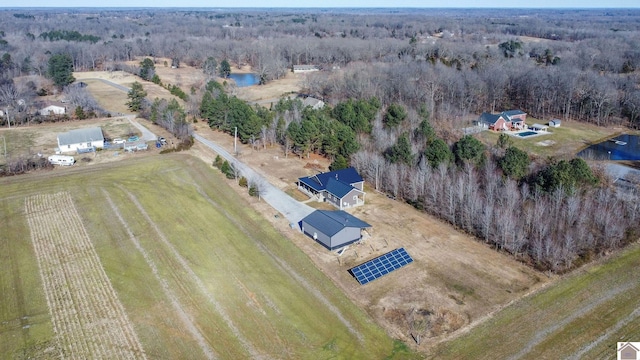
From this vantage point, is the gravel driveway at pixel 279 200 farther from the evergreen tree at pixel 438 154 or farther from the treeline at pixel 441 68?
the treeline at pixel 441 68

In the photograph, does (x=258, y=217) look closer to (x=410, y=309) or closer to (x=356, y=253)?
(x=356, y=253)

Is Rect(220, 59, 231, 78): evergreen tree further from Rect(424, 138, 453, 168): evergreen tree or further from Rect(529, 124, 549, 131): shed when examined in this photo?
Rect(424, 138, 453, 168): evergreen tree

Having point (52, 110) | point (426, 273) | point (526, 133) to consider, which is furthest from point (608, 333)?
point (52, 110)

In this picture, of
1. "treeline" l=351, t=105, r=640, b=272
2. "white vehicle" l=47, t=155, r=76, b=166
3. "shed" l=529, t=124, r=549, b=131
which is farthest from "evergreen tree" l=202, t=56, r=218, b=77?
"shed" l=529, t=124, r=549, b=131

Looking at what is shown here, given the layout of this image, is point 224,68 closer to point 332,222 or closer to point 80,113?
point 80,113

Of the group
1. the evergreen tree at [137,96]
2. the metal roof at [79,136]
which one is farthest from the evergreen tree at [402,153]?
the evergreen tree at [137,96]

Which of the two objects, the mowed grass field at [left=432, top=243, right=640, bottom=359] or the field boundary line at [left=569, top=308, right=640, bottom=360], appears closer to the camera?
the field boundary line at [left=569, top=308, right=640, bottom=360]
